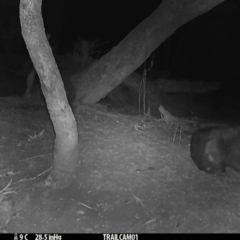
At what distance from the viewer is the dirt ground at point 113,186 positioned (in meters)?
4.73

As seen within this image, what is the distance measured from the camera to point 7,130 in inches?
251

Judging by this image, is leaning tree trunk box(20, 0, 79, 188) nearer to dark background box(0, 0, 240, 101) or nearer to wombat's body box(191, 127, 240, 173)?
wombat's body box(191, 127, 240, 173)

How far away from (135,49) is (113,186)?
3.25 metres

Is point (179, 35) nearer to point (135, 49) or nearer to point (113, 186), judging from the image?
point (135, 49)

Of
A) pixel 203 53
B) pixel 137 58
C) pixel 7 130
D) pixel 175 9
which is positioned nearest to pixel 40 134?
pixel 7 130

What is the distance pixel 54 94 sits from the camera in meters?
4.83

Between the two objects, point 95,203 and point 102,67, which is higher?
point 102,67

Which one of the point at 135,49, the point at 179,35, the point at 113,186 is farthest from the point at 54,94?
the point at 179,35

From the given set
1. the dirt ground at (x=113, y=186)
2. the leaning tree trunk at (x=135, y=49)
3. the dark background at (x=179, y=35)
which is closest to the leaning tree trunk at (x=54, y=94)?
the dirt ground at (x=113, y=186)

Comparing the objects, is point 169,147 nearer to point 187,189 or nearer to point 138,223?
point 187,189

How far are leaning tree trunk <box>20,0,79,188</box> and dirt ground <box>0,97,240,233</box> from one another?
0.83 ft

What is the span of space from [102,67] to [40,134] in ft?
7.18

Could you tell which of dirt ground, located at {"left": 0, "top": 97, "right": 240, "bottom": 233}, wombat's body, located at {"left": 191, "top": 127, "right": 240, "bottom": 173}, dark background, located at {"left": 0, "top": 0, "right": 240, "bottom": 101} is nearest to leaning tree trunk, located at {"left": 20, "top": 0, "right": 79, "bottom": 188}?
dirt ground, located at {"left": 0, "top": 97, "right": 240, "bottom": 233}

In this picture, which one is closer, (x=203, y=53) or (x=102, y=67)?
(x=102, y=67)
